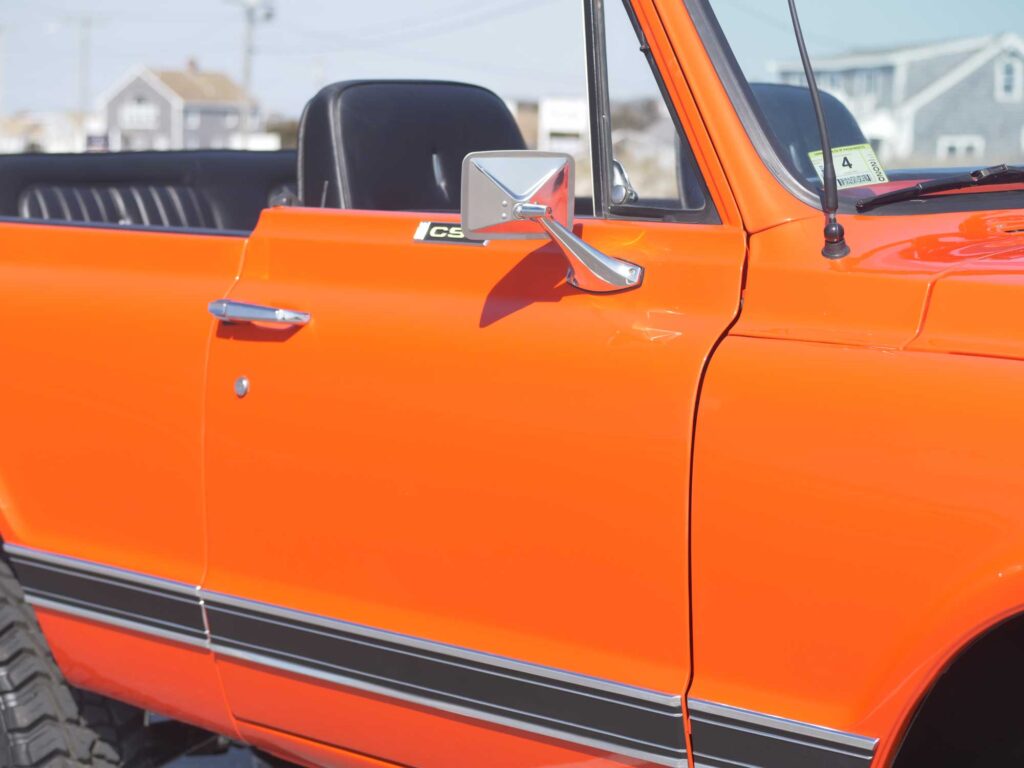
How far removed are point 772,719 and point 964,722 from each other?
337 millimetres

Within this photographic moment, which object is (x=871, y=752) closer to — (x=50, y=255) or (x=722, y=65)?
(x=722, y=65)

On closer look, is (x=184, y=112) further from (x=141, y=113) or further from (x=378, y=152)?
(x=378, y=152)

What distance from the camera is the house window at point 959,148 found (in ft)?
7.24

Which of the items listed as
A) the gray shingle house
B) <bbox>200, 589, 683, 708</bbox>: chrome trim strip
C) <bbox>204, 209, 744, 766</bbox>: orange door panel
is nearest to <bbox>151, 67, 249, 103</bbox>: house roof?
the gray shingle house

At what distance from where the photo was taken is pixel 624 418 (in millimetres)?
1786

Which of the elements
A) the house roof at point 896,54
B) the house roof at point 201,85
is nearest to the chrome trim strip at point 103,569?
the house roof at point 896,54

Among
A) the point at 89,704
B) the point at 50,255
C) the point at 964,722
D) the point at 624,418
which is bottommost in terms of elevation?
the point at 89,704

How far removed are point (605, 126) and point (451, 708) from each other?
0.94 m

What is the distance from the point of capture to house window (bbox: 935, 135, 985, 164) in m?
2.21

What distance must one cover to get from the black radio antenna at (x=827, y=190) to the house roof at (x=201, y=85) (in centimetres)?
246

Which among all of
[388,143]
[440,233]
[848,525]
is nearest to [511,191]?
[440,233]

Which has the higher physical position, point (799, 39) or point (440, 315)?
point (799, 39)

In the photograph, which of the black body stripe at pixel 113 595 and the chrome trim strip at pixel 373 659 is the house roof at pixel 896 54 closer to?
the chrome trim strip at pixel 373 659

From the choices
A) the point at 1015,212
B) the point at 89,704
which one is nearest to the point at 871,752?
the point at 1015,212
